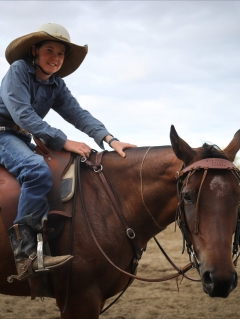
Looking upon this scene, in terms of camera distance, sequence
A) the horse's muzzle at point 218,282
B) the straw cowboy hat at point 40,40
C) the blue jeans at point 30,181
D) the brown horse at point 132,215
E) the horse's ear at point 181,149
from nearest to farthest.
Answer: the horse's muzzle at point 218,282
the brown horse at point 132,215
the horse's ear at point 181,149
the blue jeans at point 30,181
the straw cowboy hat at point 40,40

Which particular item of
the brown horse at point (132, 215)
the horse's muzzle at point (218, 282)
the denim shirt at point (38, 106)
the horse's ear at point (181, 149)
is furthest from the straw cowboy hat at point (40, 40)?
the horse's muzzle at point (218, 282)

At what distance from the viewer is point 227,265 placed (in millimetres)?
3105

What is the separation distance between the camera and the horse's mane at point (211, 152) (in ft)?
11.5

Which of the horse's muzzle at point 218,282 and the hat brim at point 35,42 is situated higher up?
the hat brim at point 35,42

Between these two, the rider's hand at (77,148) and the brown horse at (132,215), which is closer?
the brown horse at (132,215)

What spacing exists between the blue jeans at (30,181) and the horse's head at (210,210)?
1.15 meters

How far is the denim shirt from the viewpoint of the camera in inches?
158

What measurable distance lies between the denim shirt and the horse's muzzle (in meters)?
1.84

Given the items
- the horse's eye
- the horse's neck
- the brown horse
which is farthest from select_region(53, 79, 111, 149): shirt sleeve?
the horse's eye

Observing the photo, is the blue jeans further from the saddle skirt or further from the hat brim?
the hat brim

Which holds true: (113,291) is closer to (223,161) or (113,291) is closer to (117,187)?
(117,187)

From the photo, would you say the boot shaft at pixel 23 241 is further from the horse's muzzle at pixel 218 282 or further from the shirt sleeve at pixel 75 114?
the horse's muzzle at pixel 218 282

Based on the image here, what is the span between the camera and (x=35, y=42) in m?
4.35

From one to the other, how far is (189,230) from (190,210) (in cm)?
18
